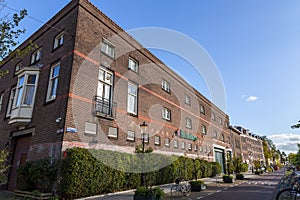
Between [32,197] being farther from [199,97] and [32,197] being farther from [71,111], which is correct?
[199,97]

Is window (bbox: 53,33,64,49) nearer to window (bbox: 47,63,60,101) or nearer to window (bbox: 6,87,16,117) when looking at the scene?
window (bbox: 47,63,60,101)

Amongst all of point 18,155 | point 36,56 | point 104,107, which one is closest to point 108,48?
point 104,107

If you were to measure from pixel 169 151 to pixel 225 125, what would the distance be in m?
23.9

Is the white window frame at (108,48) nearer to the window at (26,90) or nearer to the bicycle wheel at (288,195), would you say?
the window at (26,90)

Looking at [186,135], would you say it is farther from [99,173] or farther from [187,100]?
[99,173]

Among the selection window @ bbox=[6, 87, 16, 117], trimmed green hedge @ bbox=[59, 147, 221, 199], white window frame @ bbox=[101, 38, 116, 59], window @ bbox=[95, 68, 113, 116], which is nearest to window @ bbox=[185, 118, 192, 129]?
trimmed green hedge @ bbox=[59, 147, 221, 199]

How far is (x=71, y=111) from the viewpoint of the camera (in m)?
11.0

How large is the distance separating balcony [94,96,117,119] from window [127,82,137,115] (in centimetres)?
199

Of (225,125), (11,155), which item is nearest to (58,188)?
(11,155)

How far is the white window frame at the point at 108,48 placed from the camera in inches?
569

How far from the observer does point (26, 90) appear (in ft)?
44.5

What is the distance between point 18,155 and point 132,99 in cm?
874

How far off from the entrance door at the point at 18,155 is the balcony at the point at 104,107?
492cm

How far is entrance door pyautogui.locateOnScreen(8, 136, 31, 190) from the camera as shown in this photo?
42.2 ft
